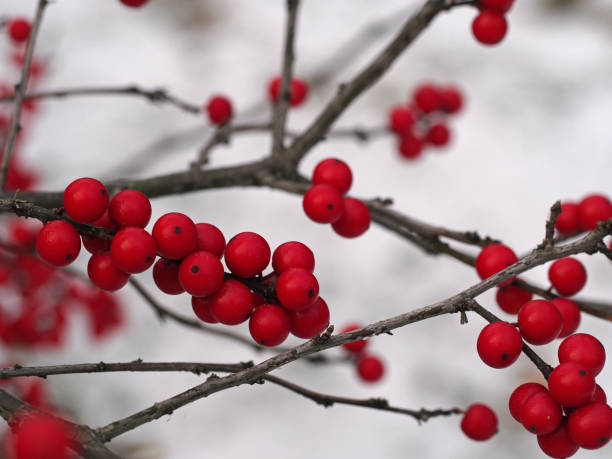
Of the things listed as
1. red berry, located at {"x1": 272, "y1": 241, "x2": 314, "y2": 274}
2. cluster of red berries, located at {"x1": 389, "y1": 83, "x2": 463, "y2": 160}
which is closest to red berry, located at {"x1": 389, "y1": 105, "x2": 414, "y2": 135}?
cluster of red berries, located at {"x1": 389, "y1": 83, "x2": 463, "y2": 160}

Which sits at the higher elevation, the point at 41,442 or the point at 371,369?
the point at 371,369

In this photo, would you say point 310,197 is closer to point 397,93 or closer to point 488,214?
point 488,214

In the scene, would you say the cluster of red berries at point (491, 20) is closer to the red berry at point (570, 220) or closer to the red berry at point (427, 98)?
the red berry at point (570, 220)

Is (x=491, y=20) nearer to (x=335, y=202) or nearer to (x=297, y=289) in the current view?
(x=335, y=202)

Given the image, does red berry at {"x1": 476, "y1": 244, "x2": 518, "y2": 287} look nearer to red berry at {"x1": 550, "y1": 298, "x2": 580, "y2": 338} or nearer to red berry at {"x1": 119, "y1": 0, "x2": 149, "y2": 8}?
red berry at {"x1": 550, "y1": 298, "x2": 580, "y2": 338}

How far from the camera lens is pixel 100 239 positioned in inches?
22.5

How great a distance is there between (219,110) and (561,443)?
757 mm

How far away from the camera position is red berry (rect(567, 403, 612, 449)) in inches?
19.9

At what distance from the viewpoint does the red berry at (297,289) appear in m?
0.53

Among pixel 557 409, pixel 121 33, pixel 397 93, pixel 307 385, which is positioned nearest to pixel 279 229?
pixel 307 385

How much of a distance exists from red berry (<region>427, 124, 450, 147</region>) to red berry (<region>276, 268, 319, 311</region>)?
73 centimetres

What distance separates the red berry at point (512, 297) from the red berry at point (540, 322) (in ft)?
0.44

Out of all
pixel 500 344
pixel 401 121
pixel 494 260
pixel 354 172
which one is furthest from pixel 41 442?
pixel 354 172

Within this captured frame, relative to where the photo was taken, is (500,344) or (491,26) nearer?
(500,344)
